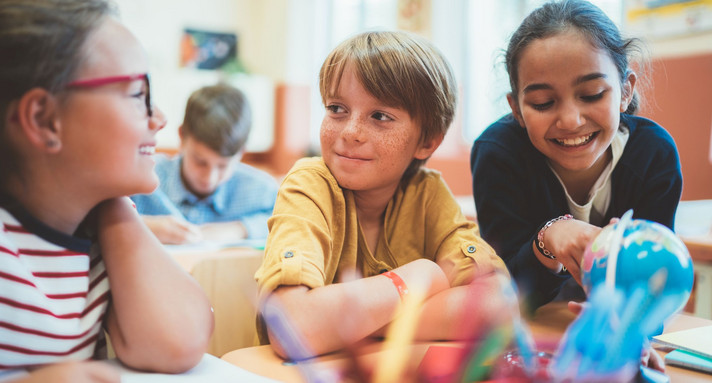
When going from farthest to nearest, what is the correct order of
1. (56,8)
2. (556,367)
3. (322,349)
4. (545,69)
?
(545,69) < (322,349) < (56,8) < (556,367)

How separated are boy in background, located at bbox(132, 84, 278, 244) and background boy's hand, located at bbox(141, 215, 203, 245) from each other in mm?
254

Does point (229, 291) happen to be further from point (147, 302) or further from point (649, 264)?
point (649, 264)

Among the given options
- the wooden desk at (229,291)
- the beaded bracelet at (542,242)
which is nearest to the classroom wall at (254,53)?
the wooden desk at (229,291)

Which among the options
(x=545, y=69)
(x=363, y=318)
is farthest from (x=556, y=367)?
(x=545, y=69)

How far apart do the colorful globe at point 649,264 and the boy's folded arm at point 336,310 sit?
304 millimetres

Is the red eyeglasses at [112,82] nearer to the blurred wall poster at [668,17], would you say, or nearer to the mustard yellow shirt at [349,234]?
the mustard yellow shirt at [349,234]

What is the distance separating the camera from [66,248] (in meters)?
0.70

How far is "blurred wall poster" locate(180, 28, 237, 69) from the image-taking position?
631 centimetres

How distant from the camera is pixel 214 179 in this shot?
93.3 inches

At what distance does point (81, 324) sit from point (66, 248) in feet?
0.31

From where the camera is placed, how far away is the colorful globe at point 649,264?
22.4 inches

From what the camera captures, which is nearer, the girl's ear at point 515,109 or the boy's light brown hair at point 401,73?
the boy's light brown hair at point 401,73

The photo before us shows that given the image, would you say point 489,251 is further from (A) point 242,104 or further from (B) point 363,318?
(A) point 242,104

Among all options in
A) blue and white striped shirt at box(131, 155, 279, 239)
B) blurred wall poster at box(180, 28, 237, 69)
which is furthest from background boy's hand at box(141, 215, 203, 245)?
blurred wall poster at box(180, 28, 237, 69)
